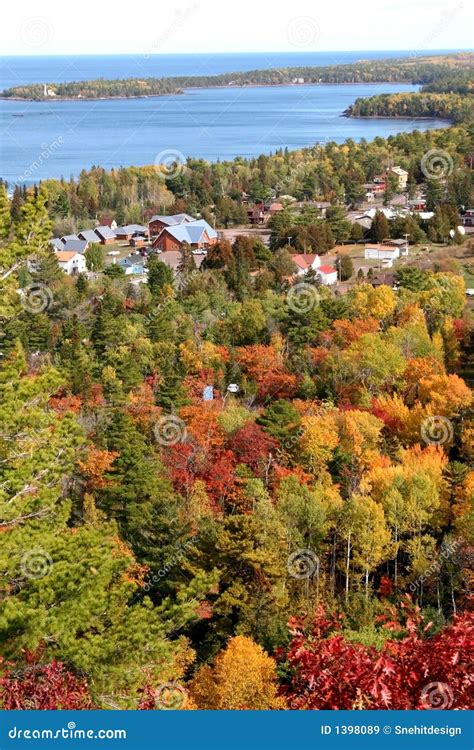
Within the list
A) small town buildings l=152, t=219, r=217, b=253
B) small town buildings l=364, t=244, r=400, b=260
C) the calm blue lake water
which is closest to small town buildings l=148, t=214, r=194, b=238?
small town buildings l=152, t=219, r=217, b=253

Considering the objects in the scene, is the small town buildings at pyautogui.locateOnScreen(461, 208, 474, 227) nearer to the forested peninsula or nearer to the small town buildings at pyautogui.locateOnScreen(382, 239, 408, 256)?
the small town buildings at pyautogui.locateOnScreen(382, 239, 408, 256)

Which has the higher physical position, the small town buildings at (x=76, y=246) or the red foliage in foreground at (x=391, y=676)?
the red foliage in foreground at (x=391, y=676)

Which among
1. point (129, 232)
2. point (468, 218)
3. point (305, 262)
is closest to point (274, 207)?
point (129, 232)

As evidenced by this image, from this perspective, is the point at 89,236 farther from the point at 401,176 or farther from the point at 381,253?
the point at 401,176

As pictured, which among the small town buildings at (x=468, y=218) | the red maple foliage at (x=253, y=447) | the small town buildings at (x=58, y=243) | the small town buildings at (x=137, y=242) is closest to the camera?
the red maple foliage at (x=253, y=447)

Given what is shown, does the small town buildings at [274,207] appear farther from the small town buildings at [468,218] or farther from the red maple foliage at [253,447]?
the red maple foliage at [253,447]

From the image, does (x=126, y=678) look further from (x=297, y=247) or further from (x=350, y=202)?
(x=350, y=202)

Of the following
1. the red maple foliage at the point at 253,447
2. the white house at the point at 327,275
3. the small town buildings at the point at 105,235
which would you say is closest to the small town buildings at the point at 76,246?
the small town buildings at the point at 105,235
